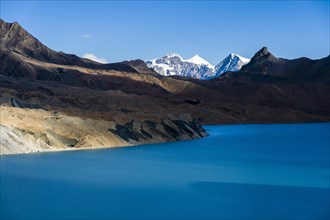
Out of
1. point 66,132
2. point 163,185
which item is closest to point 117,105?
point 66,132

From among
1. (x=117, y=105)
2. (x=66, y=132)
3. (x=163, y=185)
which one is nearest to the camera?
Result: (x=163, y=185)

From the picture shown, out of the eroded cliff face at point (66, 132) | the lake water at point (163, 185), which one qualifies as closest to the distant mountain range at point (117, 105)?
the eroded cliff face at point (66, 132)

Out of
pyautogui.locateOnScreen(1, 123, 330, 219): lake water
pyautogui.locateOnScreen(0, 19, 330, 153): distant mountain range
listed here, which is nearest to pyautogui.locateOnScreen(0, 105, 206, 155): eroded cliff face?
pyautogui.locateOnScreen(0, 19, 330, 153): distant mountain range

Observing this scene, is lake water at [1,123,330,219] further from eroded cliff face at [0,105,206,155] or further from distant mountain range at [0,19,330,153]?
distant mountain range at [0,19,330,153]

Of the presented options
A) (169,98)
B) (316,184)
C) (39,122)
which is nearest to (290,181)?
(316,184)

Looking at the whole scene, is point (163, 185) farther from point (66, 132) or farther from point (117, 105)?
point (117, 105)

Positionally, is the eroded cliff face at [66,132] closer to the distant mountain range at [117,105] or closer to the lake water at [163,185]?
the distant mountain range at [117,105]
